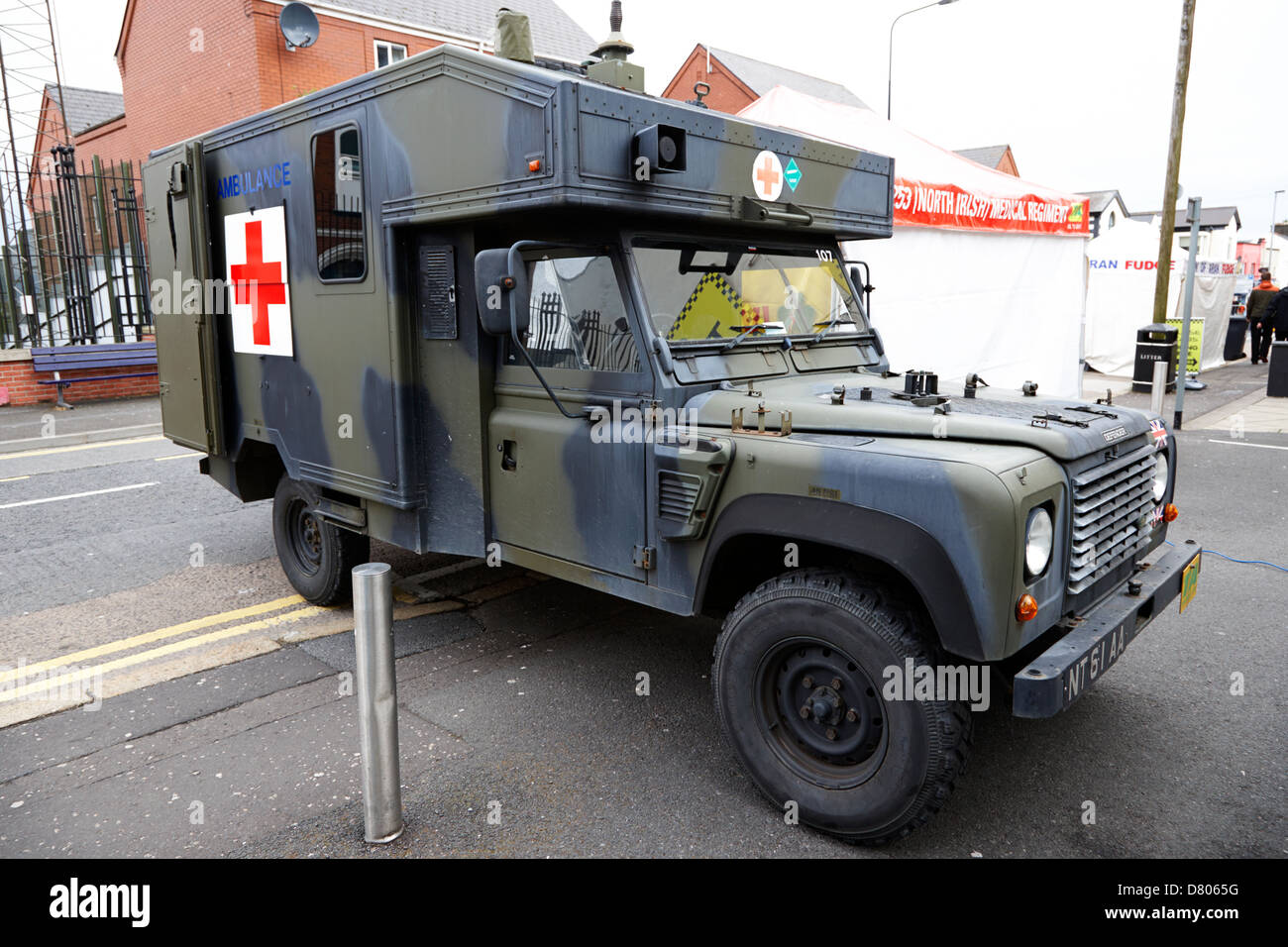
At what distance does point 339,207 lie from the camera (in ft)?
15.0

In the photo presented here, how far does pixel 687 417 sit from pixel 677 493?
33 centimetres

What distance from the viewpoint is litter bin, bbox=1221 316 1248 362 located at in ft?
71.3

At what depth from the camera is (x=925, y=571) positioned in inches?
112

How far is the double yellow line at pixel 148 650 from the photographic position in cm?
457

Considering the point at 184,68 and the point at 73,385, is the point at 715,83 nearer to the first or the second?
the point at 184,68

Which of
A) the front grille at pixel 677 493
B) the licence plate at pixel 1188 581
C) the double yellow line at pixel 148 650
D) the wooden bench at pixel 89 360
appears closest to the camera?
the front grille at pixel 677 493

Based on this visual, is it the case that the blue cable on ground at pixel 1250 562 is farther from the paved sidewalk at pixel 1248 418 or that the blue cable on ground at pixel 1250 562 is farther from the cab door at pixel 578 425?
the paved sidewalk at pixel 1248 418

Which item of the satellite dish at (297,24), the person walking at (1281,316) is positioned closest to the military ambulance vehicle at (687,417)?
the satellite dish at (297,24)

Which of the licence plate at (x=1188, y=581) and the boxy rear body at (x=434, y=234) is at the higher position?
the boxy rear body at (x=434, y=234)

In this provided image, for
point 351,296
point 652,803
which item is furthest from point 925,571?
point 351,296

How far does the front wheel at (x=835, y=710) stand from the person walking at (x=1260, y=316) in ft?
74.4

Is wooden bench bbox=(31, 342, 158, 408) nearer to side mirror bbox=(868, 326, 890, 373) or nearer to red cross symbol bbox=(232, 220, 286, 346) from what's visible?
red cross symbol bbox=(232, 220, 286, 346)

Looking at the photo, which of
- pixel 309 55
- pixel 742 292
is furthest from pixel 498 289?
pixel 309 55

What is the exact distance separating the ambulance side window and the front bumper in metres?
3.48
